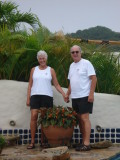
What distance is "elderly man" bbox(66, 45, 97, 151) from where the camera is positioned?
7.15 meters

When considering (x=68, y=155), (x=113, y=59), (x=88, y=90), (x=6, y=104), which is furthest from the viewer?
(x=113, y=59)

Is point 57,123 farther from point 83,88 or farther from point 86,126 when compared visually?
point 83,88

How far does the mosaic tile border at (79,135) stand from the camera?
795cm

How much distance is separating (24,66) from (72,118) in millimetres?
1575

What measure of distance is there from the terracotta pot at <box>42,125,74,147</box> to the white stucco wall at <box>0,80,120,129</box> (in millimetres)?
679

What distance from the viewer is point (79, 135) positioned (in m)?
7.99

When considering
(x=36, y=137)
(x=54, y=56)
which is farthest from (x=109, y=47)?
(x=36, y=137)

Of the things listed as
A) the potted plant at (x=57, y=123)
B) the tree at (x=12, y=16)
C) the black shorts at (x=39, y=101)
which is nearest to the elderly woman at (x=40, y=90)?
the black shorts at (x=39, y=101)

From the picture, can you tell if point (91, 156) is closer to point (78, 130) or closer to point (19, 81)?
point (78, 130)

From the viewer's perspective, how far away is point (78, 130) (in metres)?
7.99

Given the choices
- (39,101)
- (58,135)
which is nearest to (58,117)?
(58,135)

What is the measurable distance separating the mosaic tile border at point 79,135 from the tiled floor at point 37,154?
12.4 inches

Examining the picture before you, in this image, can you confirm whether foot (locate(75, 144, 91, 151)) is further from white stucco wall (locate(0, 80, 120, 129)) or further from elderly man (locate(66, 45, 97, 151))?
white stucco wall (locate(0, 80, 120, 129))

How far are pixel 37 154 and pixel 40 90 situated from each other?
3.37 ft
